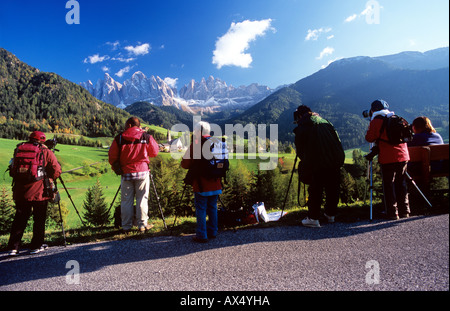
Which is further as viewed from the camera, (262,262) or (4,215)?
(4,215)

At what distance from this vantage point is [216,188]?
18.9ft

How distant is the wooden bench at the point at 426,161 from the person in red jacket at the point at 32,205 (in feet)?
35.9

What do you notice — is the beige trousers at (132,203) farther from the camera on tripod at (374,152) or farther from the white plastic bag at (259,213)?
the camera on tripod at (374,152)

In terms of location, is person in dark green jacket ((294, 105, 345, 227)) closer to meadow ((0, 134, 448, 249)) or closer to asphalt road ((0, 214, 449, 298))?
asphalt road ((0, 214, 449, 298))

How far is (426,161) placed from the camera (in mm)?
6941

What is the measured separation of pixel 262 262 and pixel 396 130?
5008mm

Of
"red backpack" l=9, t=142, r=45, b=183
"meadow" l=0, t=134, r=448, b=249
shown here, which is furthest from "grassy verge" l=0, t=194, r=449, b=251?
"red backpack" l=9, t=142, r=45, b=183

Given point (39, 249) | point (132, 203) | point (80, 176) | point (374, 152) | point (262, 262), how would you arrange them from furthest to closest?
point (80, 176) < point (132, 203) < point (374, 152) < point (39, 249) < point (262, 262)

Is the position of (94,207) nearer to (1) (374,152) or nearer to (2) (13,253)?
(2) (13,253)

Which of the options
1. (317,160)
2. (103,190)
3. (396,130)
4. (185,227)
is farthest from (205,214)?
(103,190)

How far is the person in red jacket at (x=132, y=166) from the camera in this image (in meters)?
6.52

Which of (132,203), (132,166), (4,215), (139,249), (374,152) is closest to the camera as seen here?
(139,249)

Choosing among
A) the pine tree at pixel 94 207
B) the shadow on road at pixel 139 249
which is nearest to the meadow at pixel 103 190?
the shadow on road at pixel 139 249
